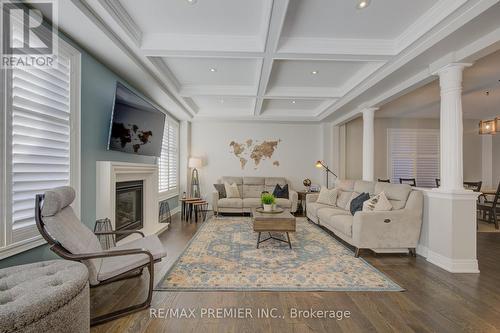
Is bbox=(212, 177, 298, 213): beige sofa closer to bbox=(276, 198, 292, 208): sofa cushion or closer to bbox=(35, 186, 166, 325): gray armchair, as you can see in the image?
bbox=(276, 198, 292, 208): sofa cushion

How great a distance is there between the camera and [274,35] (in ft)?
8.52

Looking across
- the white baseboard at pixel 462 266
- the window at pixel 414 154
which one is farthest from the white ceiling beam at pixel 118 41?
the window at pixel 414 154

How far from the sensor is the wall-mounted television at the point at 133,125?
3.10 metres

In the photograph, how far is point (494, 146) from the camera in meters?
6.87

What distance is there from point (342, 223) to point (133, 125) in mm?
3430

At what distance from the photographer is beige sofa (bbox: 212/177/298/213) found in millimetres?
5648

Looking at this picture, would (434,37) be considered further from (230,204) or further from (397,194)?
(230,204)

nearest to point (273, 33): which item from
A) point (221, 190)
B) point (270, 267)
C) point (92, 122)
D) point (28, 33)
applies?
point (28, 33)

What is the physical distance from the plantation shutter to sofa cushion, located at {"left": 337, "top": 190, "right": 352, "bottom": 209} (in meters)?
4.35

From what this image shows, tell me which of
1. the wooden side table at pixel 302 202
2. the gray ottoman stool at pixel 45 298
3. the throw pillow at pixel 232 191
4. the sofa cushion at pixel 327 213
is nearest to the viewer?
the gray ottoman stool at pixel 45 298

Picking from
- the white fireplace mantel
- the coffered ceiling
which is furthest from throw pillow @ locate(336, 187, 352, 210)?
the white fireplace mantel

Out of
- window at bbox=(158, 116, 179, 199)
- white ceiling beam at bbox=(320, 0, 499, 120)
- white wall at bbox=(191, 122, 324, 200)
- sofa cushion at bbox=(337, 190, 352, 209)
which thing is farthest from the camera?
white wall at bbox=(191, 122, 324, 200)

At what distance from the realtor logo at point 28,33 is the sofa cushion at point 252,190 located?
470 cm

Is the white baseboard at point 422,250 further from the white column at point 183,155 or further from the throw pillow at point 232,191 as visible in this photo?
the white column at point 183,155
